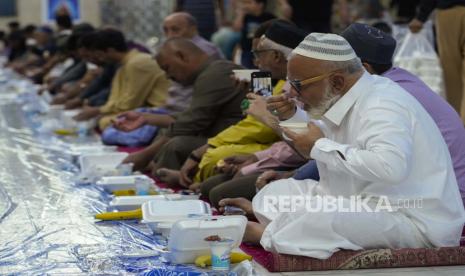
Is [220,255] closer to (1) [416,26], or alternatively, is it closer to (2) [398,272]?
(2) [398,272]

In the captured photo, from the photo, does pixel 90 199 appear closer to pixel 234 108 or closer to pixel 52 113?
pixel 234 108

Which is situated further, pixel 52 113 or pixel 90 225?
pixel 52 113

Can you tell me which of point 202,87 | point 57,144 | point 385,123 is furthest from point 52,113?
point 385,123

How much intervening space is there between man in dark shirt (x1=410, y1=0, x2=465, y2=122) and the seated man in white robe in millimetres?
3416

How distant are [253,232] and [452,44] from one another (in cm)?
371

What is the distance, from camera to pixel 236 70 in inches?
248

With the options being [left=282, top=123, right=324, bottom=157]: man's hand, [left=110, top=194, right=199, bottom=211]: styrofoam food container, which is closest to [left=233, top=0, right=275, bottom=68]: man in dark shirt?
[left=110, top=194, right=199, bottom=211]: styrofoam food container

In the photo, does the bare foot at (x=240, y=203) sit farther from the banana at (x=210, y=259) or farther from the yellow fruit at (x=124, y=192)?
the yellow fruit at (x=124, y=192)

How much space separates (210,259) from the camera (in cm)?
431

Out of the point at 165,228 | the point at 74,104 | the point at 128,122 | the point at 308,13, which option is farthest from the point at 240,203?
the point at 74,104

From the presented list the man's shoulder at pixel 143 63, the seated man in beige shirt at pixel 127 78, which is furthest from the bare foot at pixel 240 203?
the man's shoulder at pixel 143 63

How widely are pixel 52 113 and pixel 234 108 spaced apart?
447 cm

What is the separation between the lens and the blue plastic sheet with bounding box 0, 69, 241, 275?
4.42 meters

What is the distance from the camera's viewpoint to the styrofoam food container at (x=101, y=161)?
274 inches
